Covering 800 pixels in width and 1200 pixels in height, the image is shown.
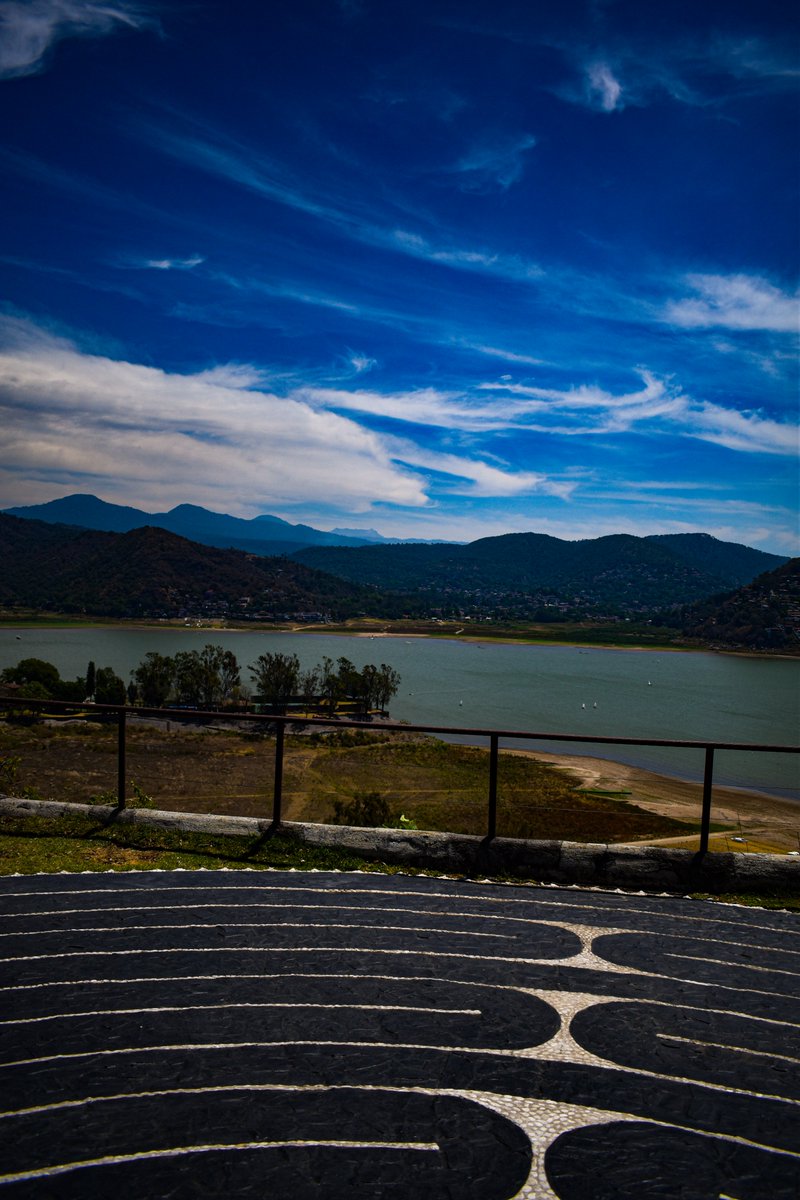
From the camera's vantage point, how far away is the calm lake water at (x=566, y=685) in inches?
2287

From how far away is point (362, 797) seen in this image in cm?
1245

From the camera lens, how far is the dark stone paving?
3.74 metres

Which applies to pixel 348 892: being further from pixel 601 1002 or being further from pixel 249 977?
pixel 601 1002

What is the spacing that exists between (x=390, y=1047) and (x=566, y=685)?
94.7m

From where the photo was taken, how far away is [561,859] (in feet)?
Answer: 28.6

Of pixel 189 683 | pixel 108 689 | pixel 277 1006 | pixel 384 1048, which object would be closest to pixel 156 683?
pixel 189 683

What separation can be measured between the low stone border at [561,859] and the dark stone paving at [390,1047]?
741 mm

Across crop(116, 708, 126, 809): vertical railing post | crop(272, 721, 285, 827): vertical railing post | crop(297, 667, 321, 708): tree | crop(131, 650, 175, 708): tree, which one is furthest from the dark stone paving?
crop(131, 650, 175, 708): tree

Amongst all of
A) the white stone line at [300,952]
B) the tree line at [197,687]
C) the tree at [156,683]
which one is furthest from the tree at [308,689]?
the white stone line at [300,952]

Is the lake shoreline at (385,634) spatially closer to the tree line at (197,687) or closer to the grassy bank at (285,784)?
the tree line at (197,687)

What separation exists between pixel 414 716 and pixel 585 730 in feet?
51.2

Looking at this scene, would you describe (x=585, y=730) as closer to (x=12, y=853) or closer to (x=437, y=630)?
(x=12, y=853)

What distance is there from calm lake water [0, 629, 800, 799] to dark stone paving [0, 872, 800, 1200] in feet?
128

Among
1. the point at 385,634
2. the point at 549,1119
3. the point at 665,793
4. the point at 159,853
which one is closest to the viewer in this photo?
the point at 549,1119
